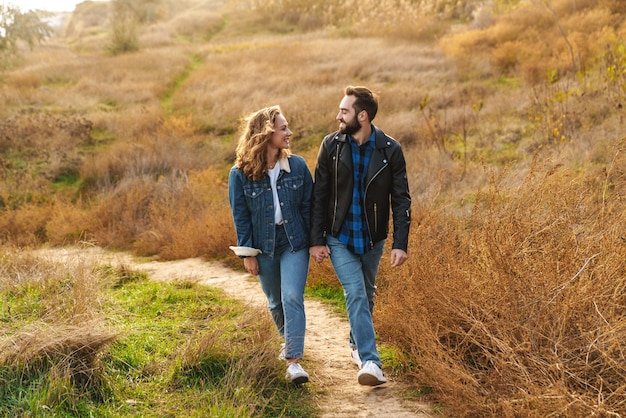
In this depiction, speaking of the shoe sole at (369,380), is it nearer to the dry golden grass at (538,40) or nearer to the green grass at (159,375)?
the green grass at (159,375)

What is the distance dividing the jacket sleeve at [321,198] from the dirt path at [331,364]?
1104 mm

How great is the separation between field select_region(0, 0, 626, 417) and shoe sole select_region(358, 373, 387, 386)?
0.99 feet

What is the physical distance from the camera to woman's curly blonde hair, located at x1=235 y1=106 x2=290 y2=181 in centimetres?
428

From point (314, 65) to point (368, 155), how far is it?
56.1ft

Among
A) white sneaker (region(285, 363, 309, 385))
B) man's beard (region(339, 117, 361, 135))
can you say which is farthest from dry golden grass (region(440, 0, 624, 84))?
white sneaker (region(285, 363, 309, 385))

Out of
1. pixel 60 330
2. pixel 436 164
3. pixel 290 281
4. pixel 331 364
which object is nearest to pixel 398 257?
pixel 290 281

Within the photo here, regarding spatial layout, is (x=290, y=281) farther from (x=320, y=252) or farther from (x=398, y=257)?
(x=398, y=257)

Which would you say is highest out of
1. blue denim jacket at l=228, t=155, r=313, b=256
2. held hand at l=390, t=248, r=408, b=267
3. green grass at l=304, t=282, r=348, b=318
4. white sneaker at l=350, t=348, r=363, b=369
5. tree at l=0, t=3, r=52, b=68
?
tree at l=0, t=3, r=52, b=68

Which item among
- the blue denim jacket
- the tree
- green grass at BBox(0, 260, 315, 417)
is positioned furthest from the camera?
the tree

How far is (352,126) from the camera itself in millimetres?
4234

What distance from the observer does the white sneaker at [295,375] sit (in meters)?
4.33

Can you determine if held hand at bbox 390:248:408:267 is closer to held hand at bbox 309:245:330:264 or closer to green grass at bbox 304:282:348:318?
held hand at bbox 309:245:330:264

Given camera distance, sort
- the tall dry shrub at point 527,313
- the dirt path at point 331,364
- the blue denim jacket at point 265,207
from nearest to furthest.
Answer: the tall dry shrub at point 527,313, the dirt path at point 331,364, the blue denim jacket at point 265,207

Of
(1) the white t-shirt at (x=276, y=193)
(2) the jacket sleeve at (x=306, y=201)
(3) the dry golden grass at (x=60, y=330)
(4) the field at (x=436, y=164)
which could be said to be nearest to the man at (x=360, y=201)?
(2) the jacket sleeve at (x=306, y=201)
